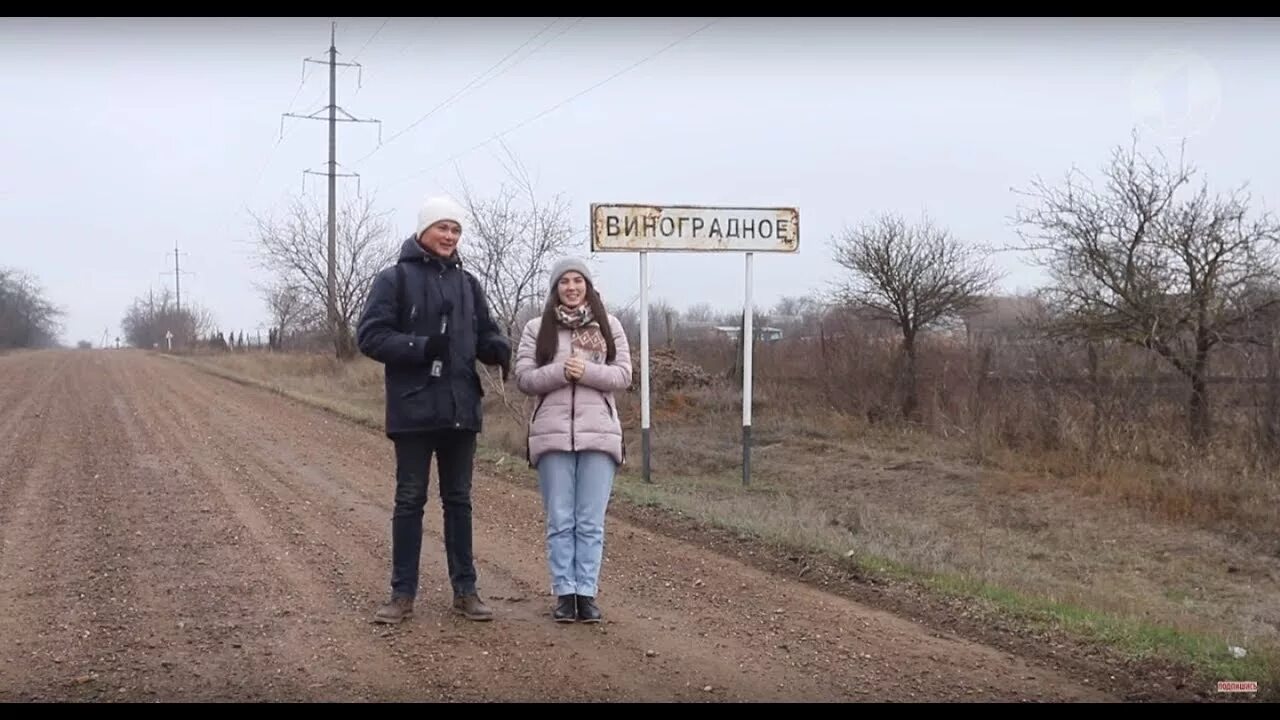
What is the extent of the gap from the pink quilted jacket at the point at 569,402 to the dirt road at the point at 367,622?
2.92ft

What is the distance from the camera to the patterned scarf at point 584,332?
586cm

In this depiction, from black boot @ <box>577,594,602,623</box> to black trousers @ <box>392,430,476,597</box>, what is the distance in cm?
54

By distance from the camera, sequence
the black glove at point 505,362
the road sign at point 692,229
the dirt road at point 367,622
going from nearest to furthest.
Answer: the dirt road at point 367,622
the black glove at point 505,362
the road sign at point 692,229

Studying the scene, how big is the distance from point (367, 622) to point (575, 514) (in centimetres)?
112

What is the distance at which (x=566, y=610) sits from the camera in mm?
5832

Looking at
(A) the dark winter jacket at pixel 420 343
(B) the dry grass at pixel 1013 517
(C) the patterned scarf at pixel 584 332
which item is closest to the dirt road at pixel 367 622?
(A) the dark winter jacket at pixel 420 343

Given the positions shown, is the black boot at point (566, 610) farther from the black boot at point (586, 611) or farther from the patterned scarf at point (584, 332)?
the patterned scarf at point (584, 332)

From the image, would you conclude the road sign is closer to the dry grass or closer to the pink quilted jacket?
the dry grass

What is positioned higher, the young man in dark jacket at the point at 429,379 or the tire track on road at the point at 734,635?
the young man in dark jacket at the point at 429,379

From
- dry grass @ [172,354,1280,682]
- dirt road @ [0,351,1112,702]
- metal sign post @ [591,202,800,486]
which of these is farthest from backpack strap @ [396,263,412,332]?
metal sign post @ [591,202,800,486]

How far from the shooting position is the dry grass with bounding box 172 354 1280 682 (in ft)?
24.1

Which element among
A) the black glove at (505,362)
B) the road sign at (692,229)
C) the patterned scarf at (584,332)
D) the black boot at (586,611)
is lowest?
the black boot at (586,611)
